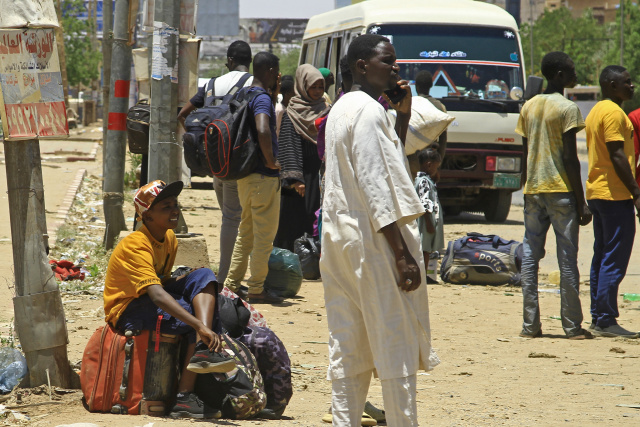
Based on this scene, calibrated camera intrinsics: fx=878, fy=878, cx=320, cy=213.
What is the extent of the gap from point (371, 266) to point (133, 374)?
1.43 meters

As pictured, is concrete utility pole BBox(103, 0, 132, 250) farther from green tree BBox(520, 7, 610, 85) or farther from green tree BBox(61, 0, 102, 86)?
green tree BBox(520, 7, 610, 85)

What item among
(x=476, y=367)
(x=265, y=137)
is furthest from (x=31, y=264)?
(x=476, y=367)

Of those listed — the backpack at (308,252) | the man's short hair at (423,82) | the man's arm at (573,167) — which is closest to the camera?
the man's arm at (573,167)

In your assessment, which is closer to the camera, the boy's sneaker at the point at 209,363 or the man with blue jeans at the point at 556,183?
the boy's sneaker at the point at 209,363

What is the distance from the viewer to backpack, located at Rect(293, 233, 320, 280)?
8.34m

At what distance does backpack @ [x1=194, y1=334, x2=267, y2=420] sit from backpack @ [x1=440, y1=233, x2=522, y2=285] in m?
4.78

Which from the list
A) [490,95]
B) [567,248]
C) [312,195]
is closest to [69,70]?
[490,95]

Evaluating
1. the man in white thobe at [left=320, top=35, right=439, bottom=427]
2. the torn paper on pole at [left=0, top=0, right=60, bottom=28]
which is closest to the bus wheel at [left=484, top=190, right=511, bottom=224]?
the torn paper on pole at [left=0, top=0, right=60, bottom=28]

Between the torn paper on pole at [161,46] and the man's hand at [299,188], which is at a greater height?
the torn paper on pole at [161,46]

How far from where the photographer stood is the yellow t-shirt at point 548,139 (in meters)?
5.97

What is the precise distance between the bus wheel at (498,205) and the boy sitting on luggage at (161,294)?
32.5 ft

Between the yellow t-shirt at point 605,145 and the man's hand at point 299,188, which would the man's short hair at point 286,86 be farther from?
the yellow t-shirt at point 605,145

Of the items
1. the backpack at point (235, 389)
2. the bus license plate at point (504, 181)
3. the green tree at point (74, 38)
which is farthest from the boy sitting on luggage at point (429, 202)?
the green tree at point (74, 38)

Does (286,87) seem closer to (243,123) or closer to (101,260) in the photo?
(101,260)
